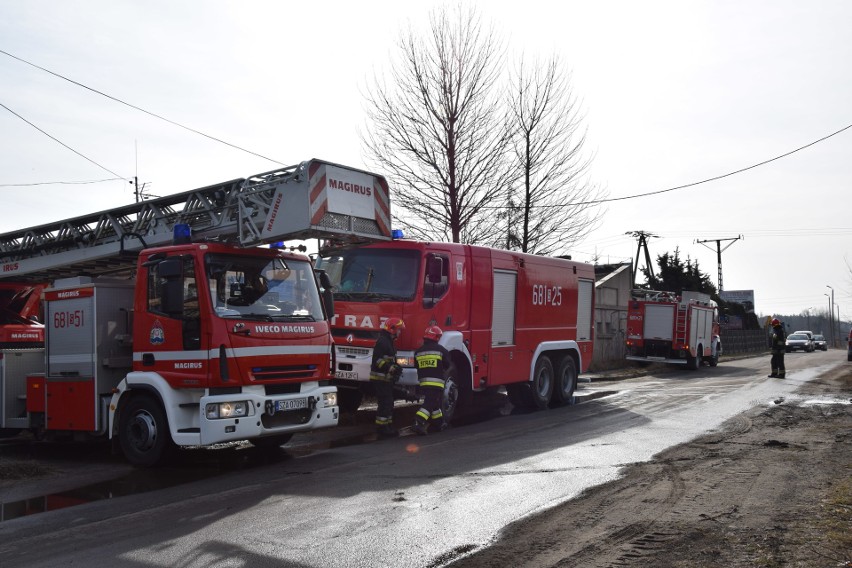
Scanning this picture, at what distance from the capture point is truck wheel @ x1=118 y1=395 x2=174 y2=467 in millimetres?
8844

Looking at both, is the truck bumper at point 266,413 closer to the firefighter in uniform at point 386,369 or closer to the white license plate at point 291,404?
the white license plate at point 291,404

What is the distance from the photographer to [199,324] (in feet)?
28.3

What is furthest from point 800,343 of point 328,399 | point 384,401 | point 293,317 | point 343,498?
point 343,498

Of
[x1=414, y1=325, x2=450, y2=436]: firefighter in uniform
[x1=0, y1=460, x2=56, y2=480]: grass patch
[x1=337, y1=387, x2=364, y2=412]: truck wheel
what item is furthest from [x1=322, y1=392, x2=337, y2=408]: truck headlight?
[x1=337, y1=387, x2=364, y2=412]: truck wheel

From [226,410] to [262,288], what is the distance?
Result: 1519 millimetres

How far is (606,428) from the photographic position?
11742mm

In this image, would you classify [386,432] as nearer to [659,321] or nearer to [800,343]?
[659,321]

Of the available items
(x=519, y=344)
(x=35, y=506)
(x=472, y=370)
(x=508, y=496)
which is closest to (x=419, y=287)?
(x=472, y=370)

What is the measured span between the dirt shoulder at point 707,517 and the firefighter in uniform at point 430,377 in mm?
3425

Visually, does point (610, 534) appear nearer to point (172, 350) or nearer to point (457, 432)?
point (172, 350)

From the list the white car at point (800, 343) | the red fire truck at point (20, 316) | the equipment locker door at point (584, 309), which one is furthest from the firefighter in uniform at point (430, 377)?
the white car at point (800, 343)

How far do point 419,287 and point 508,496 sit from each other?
5.09m

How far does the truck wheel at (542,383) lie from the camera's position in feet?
47.8

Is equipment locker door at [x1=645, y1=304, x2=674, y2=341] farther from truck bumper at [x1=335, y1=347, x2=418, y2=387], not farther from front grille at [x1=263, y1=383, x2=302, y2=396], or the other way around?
front grille at [x1=263, y1=383, x2=302, y2=396]
